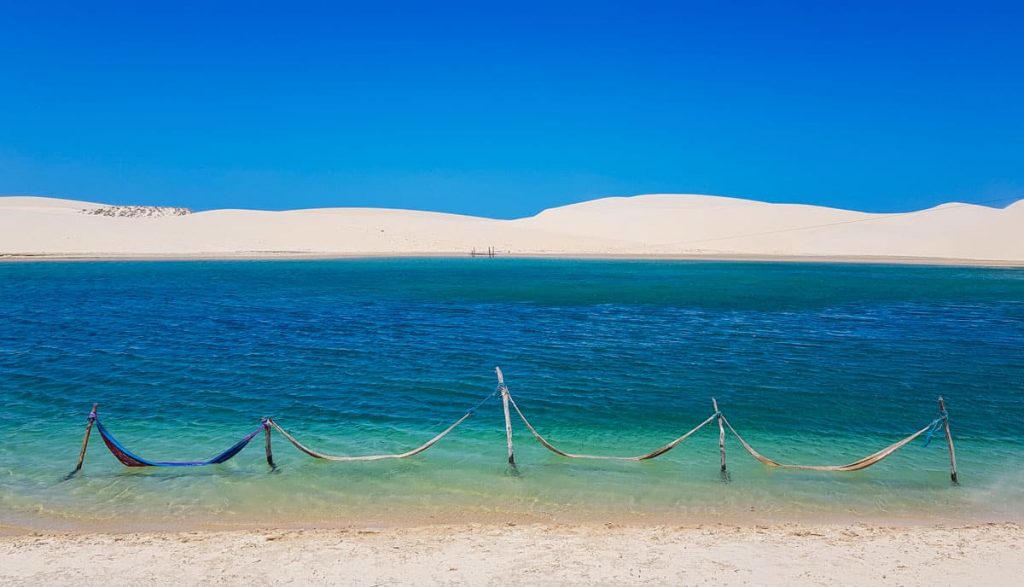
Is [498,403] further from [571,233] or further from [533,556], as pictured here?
[571,233]

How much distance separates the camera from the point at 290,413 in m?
12.4

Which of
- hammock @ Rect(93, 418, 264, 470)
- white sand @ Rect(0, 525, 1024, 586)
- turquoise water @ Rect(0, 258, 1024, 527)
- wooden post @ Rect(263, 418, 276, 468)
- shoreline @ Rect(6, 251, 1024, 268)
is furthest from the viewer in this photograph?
shoreline @ Rect(6, 251, 1024, 268)

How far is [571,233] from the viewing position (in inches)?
3605

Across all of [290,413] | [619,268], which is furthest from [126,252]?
[290,413]

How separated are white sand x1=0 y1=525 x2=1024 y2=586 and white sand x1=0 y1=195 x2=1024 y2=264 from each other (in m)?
62.5

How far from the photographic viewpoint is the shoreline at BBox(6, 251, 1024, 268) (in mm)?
59428

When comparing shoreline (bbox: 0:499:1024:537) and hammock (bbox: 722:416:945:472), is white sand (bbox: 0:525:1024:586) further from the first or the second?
hammock (bbox: 722:416:945:472)

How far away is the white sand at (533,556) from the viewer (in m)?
6.30

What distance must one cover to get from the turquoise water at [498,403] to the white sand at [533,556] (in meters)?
0.68

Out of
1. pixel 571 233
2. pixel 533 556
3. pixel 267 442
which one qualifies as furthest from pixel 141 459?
pixel 571 233

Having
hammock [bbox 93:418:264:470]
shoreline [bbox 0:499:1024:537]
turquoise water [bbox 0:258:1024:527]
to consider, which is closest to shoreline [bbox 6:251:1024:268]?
turquoise water [bbox 0:258:1024:527]

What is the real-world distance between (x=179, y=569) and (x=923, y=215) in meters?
97.0

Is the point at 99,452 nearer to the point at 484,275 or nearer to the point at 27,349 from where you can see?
the point at 27,349

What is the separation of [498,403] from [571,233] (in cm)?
7943
